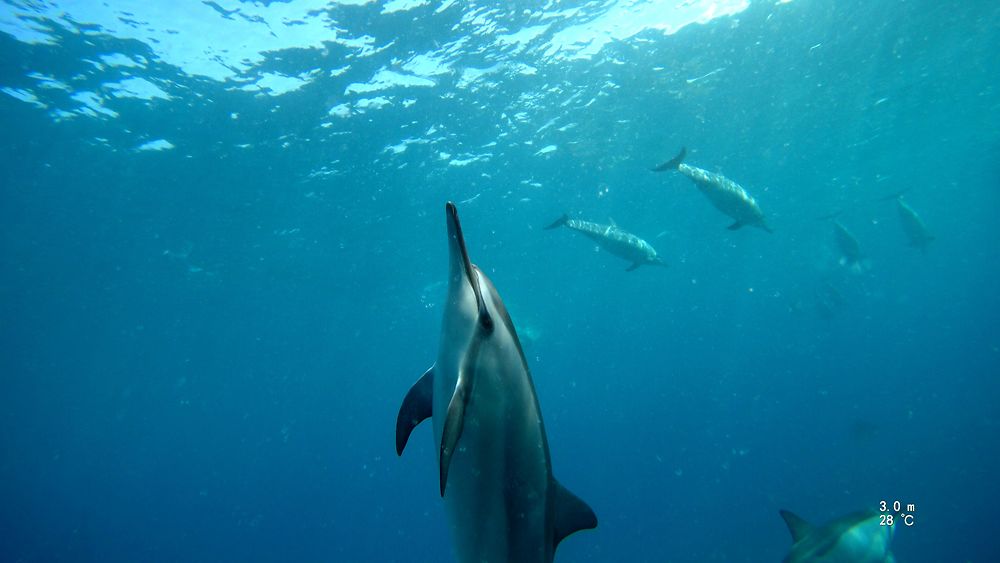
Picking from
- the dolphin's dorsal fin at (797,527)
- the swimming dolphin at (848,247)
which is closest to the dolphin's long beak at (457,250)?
the dolphin's dorsal fin at (797,527)

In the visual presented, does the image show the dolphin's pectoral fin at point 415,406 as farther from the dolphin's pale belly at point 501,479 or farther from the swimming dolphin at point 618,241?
the swimming dolphin at point 618,241

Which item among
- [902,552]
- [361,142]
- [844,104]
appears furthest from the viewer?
[844,104]

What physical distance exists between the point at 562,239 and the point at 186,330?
30559 millimetres

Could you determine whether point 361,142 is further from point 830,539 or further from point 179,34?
point 830,539

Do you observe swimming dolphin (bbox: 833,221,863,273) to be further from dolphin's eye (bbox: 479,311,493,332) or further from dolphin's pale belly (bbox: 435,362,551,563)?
dolphin's eye (bbox: 479,311,493,332)

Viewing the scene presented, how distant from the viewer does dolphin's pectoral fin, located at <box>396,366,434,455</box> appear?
9.01 ft

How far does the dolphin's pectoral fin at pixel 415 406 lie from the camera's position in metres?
2.75

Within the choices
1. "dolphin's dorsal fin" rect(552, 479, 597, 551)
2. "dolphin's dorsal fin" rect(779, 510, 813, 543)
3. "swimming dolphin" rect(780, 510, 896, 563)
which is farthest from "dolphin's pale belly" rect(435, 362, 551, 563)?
"dolphin's dorsal fin" rect(779, 510, 813, 543)

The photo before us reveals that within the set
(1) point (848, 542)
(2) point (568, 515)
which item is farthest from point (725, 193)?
(2) point (568, 515)

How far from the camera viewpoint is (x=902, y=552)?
15.6 m

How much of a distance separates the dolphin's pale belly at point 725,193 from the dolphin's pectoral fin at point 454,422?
8736mm

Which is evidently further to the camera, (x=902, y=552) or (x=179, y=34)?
(x=902, y=552)

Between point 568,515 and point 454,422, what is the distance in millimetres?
1215

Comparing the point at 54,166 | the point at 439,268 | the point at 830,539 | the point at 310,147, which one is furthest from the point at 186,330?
the point at 830,539
